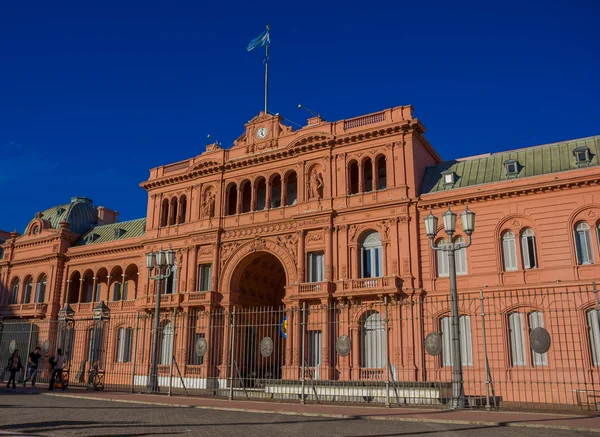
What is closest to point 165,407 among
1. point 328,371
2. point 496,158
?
point 328,371

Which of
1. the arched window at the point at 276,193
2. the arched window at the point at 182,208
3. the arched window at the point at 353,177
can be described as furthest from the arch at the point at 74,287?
the arched window at the point at 353,177

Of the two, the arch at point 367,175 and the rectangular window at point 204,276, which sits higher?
the arch at point 367,175

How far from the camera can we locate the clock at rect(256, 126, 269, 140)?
127ft

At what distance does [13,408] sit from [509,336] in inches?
894

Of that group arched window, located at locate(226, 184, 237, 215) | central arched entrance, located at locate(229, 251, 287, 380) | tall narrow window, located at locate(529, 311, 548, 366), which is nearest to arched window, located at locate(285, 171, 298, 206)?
central arched entrance, located at locate(229, 251, 287, 380)

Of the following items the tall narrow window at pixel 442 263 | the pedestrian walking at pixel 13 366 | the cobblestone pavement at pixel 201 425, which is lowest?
the cobblestone pavement at pixel 201 425

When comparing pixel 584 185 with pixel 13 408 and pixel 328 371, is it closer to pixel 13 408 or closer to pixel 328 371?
pixel 328 371

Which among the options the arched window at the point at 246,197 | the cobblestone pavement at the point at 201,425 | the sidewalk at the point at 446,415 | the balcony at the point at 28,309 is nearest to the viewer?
the cobblestone pavement at the point at 201,425

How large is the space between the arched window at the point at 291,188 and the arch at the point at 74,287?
22.2 meters

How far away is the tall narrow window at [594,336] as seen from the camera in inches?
1010

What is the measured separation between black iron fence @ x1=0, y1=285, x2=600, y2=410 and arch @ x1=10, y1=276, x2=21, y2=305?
58.5ft

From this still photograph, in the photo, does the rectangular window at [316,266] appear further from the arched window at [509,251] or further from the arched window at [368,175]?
the arched window at [509,251]

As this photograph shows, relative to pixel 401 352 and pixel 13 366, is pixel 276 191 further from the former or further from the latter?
pixel 13 366

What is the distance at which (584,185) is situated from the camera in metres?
28.3
